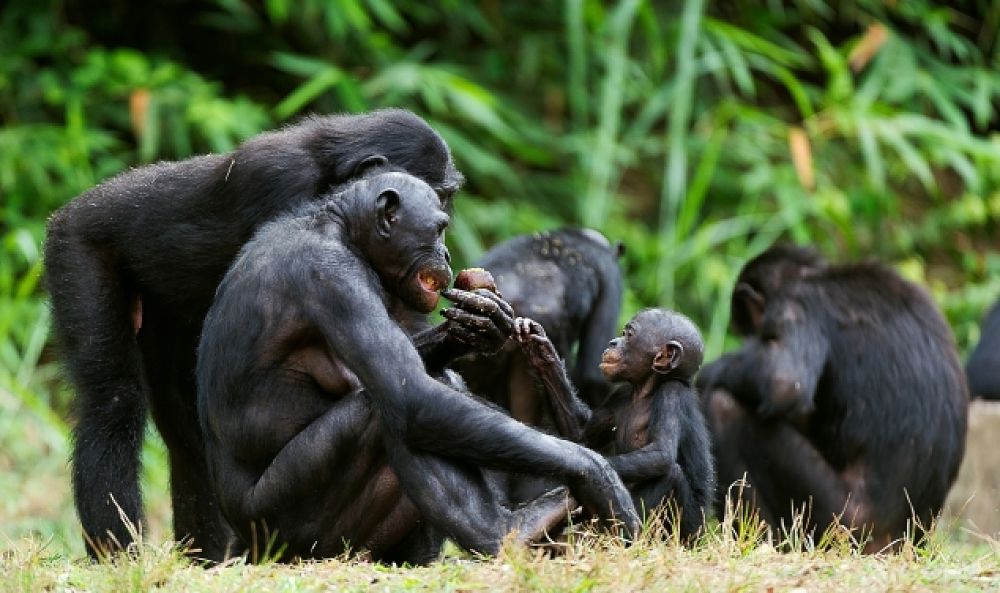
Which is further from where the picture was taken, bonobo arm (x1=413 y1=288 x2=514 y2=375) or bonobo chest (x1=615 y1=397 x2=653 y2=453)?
bonobo chest (x1=615 y1=397 x2=653 y2=453)

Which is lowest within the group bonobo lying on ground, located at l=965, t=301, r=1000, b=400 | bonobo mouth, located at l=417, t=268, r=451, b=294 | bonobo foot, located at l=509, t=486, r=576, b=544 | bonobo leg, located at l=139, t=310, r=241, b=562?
bonobo leg, located at l=139, t=310, r=241, b=562

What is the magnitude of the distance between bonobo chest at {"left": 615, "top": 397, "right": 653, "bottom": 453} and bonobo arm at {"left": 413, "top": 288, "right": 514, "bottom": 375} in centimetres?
88

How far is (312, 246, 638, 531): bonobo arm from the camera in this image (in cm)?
485

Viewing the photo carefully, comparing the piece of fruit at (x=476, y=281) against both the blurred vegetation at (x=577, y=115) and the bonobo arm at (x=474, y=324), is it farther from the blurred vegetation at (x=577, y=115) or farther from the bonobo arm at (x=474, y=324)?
the blurred vegetation at (x=577, y=115)

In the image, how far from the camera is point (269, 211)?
20.2 feet

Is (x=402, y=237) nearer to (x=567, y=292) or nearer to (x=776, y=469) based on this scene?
(x=567, y=292)

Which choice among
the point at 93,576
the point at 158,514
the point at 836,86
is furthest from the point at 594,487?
the point at 836,86

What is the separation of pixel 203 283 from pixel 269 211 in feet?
1.69

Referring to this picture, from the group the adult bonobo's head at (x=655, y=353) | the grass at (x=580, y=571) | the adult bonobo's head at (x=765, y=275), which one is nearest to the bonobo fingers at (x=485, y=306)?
the grass at (x=580, y=571)

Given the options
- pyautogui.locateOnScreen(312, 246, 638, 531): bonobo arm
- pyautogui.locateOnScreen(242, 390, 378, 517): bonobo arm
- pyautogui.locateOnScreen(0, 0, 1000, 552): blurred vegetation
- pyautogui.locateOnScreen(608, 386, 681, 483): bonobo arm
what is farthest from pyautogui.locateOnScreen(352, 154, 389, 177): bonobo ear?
pyautogui.locateOnScreen(0, 0, 1000, 552): blurred vegetation

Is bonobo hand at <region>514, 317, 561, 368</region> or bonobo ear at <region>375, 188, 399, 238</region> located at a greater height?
bonobo ear at <region>375, 188, 399, 238</region>

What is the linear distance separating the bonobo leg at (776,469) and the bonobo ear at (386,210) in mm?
2953

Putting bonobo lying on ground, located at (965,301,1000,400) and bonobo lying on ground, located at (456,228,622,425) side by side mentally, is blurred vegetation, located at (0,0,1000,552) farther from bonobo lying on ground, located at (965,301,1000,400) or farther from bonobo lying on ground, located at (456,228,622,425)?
bonobo lying on ground, located at (456,228,622,425)

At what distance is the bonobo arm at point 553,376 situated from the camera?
5.59 m
